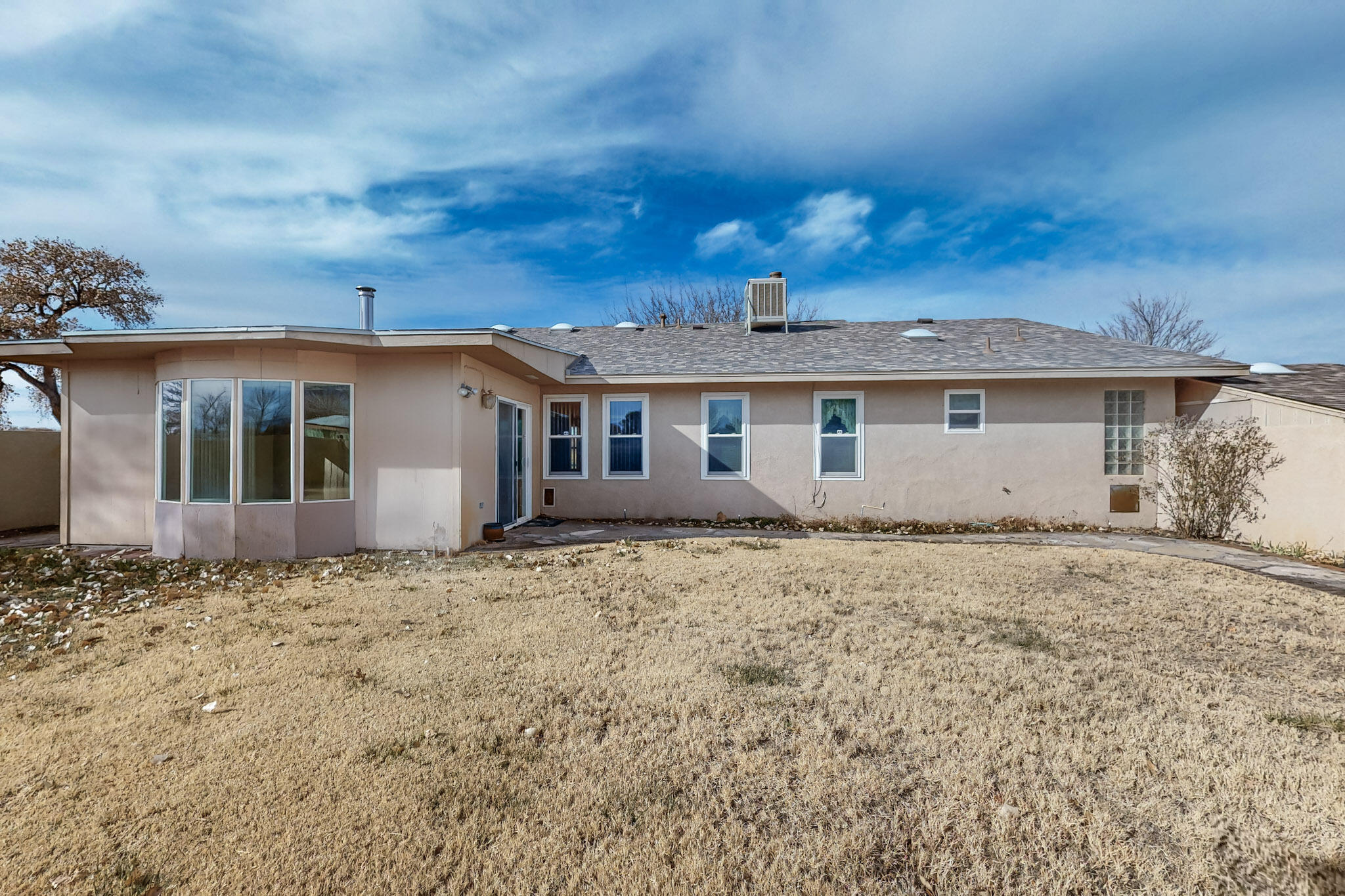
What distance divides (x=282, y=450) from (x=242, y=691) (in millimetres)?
4856

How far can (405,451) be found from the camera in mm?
7926

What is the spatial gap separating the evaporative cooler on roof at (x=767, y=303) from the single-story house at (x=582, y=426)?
5 cm

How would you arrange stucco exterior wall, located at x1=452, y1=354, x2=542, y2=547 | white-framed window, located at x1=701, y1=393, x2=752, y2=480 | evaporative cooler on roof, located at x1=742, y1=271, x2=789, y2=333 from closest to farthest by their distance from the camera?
stucco exterior wall, located at x1=452, y1=354, x2=542, y2=547, white-framed window, located at x1=701, y1=393, x2=752, y2=480, evaporative cooler on roof, located at x1=742, y1=271, x2=789, y2=333

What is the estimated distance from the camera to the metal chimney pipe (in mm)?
8398

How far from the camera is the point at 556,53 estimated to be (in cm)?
844

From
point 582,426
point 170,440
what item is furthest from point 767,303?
point 170,440

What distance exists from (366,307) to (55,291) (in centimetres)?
1380

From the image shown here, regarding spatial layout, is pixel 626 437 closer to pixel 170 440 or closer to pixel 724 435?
pixel 724 435

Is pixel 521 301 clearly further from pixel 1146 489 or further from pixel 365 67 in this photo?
pixel 1146 489

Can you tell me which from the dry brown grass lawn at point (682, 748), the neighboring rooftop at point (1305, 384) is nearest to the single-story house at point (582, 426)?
the neighboring rooftop at point (1305, 384)

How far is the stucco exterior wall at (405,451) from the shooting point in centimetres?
782

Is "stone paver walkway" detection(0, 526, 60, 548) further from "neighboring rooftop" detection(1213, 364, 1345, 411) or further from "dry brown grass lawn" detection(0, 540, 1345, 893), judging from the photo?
"neighboring rooftop" detection(1213, 364, 1345, 411)

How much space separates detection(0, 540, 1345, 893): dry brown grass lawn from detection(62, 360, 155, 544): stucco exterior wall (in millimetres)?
4864

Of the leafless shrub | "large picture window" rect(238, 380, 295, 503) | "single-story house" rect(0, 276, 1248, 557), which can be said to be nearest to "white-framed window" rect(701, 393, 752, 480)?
"single-story house" rect(0, 276, 1248, 557)
